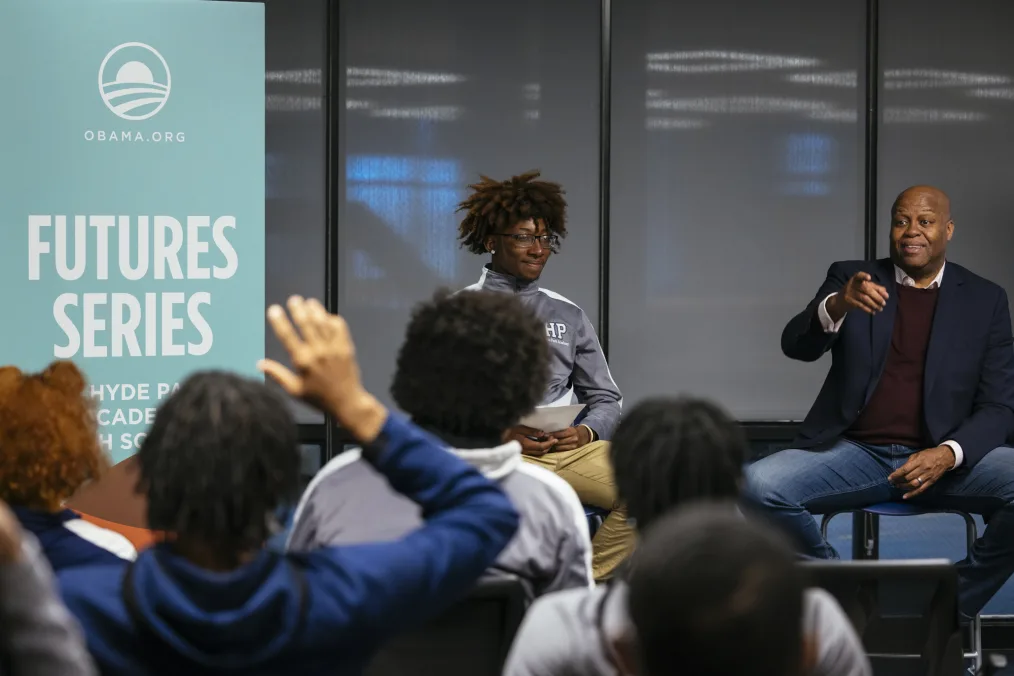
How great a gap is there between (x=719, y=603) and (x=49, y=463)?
4.03 ft

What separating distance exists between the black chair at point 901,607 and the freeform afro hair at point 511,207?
230 centimetres

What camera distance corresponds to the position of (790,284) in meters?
5.45

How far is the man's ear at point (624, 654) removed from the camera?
1.21 m

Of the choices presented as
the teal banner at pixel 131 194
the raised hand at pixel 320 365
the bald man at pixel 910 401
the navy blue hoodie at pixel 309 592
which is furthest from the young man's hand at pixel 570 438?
the raised hand at pixel 320 365

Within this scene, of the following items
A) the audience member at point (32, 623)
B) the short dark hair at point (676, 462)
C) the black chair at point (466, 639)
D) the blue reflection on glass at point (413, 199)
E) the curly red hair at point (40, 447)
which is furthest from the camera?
the blue reflection on glass at point (413, 199)

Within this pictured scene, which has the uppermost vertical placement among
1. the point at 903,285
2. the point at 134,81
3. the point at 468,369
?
the point at 134,81

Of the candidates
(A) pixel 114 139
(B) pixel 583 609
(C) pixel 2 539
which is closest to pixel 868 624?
(B) pixel 583 609

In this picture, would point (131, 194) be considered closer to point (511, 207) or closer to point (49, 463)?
point (511, 207)

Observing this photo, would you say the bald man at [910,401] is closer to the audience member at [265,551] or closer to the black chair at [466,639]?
the black chair at [466,639]

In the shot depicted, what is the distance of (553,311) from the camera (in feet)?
12.9

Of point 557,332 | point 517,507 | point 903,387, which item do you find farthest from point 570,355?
point 517,507

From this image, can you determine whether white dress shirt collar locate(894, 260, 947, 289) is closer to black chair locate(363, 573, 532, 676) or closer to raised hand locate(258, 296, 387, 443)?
black chair locate(363, 573, 532, 676)

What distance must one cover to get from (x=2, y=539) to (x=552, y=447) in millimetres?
2691

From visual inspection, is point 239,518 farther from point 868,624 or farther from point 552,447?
point 552,447
